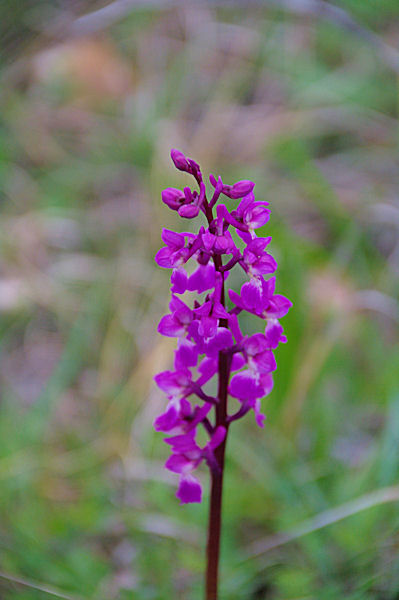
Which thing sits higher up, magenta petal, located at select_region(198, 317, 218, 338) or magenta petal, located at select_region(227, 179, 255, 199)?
magenta petal, located at select_region(227, 179, 255, 199)

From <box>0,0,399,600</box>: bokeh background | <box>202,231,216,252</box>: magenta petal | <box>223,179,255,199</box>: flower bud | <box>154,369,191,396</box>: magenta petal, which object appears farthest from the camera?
<box>0,0,399,600</box>: bokeh background

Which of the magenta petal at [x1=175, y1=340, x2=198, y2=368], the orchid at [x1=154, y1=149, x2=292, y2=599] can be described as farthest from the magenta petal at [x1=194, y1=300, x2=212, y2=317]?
the magenta petal at [x1=175, y1=340, x2=198, y2=368]

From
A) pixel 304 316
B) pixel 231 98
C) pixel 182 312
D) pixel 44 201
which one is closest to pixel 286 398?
pixel 304 316

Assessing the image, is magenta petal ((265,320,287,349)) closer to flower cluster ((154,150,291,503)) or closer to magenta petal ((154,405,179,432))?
flower cluster ((154,150,291,503))

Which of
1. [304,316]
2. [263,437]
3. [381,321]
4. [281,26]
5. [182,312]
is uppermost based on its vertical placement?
[281,26]

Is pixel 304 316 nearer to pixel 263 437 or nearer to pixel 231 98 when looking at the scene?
pixel 263 437

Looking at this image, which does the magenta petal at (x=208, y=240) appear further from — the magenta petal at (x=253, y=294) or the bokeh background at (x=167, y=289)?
the bokeh background at (x=167, y=289)

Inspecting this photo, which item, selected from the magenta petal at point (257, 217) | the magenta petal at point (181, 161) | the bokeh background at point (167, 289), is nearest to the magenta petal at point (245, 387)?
the magenta petal at point (257, 217)

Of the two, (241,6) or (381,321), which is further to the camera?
(241,6)
